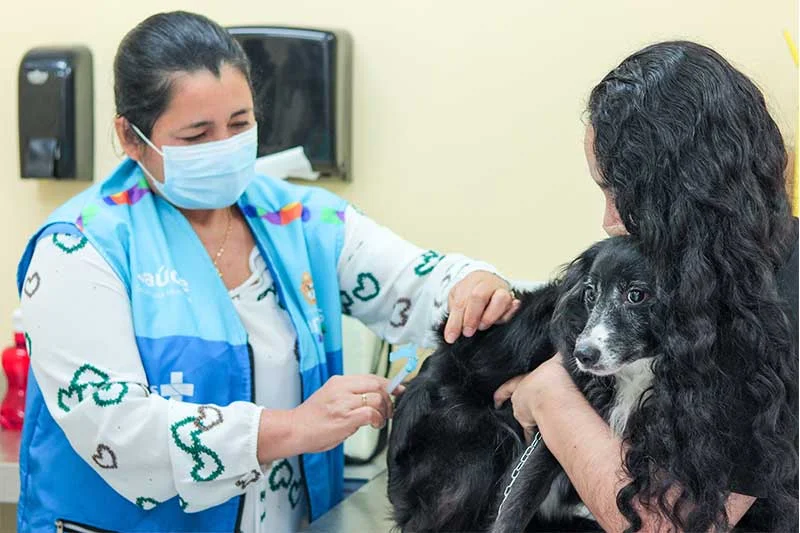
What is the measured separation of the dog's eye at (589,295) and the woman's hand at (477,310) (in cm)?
30

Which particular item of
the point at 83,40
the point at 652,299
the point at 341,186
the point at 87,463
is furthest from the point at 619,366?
the point at 83,40

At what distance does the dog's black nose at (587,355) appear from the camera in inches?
48.3

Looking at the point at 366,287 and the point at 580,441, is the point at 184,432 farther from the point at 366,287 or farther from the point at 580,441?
the point at 580,441

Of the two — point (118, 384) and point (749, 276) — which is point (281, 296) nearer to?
point (118, 384)

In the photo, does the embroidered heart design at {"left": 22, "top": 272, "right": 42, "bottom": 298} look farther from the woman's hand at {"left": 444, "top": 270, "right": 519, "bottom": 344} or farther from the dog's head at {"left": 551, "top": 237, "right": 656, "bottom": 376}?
the dog's head at {"left": 551, "top": 237, "right": 656, "bottom": 376}

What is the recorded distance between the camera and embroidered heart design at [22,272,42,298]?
5.62ft

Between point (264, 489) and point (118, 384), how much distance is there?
35cm

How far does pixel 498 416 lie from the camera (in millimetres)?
1565

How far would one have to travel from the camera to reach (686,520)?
3.96 feet

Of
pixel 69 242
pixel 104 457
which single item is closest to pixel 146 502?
pixel 104 457

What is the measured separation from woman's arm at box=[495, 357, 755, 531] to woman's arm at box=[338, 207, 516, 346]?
0.46m

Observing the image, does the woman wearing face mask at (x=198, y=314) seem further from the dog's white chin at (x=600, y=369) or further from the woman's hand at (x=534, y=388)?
the dog's white chin at (x=600, y=369)

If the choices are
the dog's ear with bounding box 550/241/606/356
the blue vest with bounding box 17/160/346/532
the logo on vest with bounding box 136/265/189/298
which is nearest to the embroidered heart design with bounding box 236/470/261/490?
the blue vest with bounding box 17/160/346/532

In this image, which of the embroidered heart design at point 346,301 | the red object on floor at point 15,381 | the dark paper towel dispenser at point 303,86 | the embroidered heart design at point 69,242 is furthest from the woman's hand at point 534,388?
the red object on floor at point 15,381
